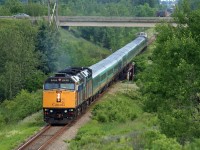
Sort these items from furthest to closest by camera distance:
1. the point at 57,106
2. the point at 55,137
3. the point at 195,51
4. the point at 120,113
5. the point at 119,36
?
the point at 119,36, the point at 120,113, the point at 57,106, the point at 55,137, the point at 195,51

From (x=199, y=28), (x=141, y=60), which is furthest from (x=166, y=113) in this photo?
(x=141, y=60)

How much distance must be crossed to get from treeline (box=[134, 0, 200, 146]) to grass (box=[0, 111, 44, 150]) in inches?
278

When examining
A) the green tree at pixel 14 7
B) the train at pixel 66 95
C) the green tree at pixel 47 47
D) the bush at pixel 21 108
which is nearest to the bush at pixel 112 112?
the train at pixel 66 95

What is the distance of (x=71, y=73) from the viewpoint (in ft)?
115

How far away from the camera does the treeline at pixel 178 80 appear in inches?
989

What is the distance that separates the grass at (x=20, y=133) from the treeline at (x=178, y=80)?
706 centimetres

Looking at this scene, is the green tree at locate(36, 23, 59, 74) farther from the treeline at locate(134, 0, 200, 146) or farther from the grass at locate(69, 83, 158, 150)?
the treeline at locate(134, 0, 200, 146)

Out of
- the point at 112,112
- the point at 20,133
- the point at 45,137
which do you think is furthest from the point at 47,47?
the point at 45,137

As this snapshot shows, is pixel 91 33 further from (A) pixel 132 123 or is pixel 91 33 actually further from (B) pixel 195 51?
(B) pixel 195 51

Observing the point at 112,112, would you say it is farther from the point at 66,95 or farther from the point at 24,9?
the point at 24,9

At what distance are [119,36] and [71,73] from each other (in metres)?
76.6

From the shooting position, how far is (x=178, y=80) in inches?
1025

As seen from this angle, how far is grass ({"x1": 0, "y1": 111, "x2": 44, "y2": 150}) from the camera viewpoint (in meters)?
28.1

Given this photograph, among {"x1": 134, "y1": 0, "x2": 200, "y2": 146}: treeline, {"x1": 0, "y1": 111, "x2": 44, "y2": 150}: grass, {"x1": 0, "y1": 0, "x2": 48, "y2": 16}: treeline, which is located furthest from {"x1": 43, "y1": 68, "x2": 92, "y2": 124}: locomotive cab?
{"x1": 0, "y1": 0, "x2": 48, "y2": 16}: treeline
